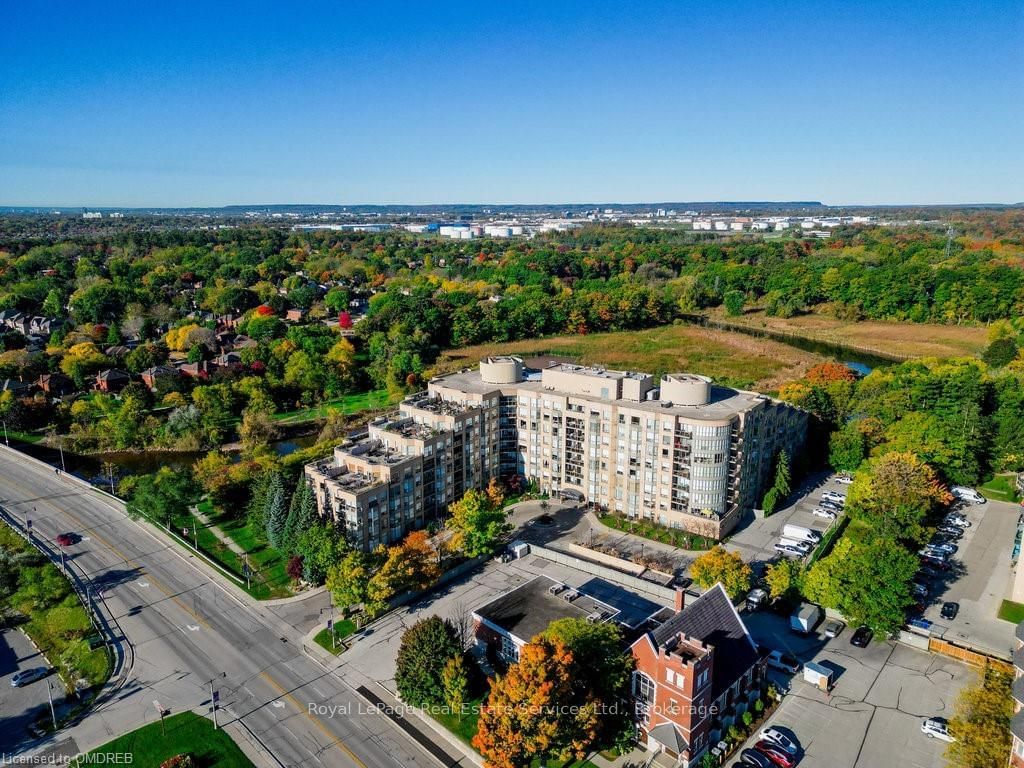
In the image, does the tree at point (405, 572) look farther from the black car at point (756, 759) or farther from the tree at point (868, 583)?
the tree at point (868, 583)

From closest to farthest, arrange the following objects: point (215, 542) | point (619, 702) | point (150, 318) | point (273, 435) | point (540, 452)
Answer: point (619, 702)
point (215, 542)
point (540, 452)
point (273, 435)
point (150, 318)

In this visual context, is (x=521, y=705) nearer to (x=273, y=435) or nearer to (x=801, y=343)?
(x=273, y=435)

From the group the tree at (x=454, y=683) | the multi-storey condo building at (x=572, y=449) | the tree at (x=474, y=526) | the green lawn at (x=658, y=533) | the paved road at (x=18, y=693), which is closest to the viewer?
the tree at (x=454, y=683)

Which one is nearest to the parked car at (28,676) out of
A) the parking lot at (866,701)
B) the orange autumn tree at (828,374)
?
the parking lot at (866,701)

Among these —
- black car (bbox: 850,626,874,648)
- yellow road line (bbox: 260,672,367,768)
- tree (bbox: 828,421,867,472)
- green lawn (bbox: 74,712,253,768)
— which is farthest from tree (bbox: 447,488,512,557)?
tree (bbox: 828,421,867,472)

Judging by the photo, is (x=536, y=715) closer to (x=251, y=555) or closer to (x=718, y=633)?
(x=718, y=633)

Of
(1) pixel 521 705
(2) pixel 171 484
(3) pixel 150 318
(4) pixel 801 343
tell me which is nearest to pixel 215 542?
(2) pixel 171 484
